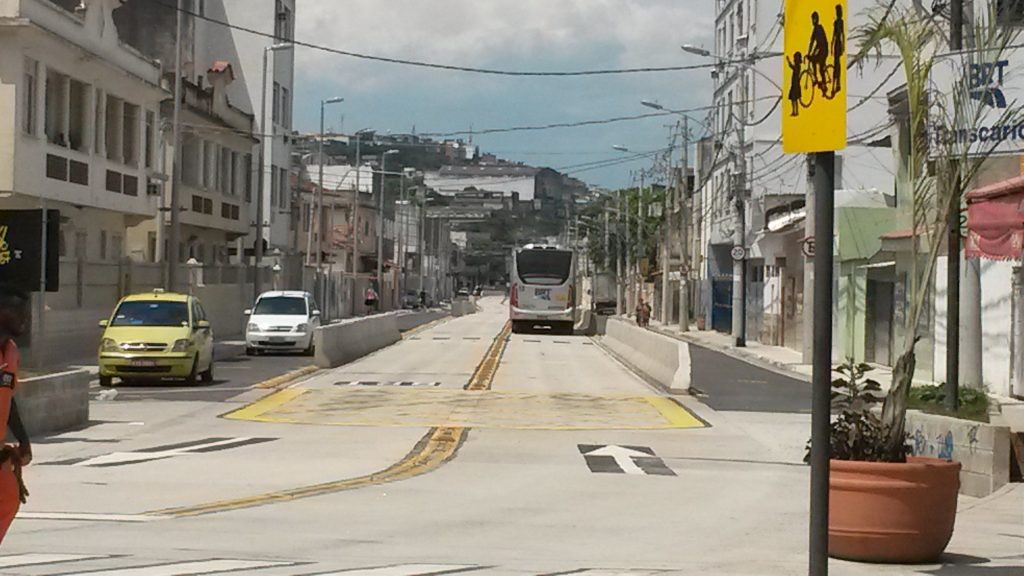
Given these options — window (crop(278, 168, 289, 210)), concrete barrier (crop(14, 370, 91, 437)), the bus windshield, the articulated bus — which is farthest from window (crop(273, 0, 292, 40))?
concrete barrier (crop(14, 370, 91, 437))

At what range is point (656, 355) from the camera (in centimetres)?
3588

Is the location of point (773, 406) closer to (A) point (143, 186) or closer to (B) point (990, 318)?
(B) point (990, 318)

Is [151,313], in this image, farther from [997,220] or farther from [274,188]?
[274,188]

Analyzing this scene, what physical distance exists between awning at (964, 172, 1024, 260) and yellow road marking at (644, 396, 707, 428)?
733 centimetres

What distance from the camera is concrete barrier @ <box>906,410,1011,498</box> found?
1473 cm

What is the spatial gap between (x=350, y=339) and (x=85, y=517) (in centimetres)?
2872

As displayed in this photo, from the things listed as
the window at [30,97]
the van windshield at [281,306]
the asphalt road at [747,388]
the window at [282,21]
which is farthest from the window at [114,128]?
the window at [282,21]

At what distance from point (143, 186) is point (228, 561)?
35385 millimetres

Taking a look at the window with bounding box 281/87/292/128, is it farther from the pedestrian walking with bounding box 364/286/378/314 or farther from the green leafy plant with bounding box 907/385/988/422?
the green leafy plant with bounding box 907/385/988/422

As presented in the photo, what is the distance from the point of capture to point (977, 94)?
11383 millimetres

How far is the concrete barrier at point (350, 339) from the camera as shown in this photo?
36.8 meters

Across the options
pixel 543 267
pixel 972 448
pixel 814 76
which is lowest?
pixel 972 448

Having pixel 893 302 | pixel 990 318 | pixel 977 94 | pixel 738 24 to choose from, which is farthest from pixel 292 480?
pixel 738 24

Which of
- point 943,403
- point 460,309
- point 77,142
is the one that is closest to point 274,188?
point 460,309
